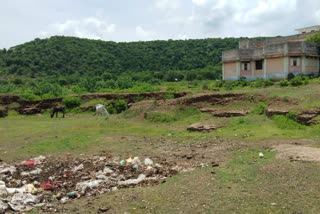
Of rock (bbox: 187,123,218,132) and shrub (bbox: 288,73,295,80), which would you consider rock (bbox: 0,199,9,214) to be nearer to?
rock (bbox: 187,123,218,132)

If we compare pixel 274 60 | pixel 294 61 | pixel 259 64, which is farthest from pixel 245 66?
pixel 294 61

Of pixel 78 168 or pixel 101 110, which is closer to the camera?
pixel 78 168

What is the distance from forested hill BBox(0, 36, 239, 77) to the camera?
5938cm

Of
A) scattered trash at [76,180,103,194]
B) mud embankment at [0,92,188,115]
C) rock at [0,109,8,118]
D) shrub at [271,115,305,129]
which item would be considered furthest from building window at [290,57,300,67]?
rock at [0,109,8,118]

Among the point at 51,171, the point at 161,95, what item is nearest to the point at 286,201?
the point at 51,171

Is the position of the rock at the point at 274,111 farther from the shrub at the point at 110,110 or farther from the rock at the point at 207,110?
the shrub at the point at 110,110

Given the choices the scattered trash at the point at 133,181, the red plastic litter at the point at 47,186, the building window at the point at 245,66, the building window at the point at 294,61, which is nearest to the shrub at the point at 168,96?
the building window at the point at 245,66

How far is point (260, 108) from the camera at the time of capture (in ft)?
→ 53.3

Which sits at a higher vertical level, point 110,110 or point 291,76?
point 291,76

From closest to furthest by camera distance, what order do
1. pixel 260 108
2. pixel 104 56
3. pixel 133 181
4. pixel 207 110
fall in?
pixel 133 181, pixel 260 108, pixel 207 110, pixel 104 56

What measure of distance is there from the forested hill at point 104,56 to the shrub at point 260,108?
45.3 metres

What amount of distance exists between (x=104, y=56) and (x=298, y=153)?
62107 mm

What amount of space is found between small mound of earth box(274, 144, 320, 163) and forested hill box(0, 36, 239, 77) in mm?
51007

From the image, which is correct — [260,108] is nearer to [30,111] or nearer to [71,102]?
[71,102]
